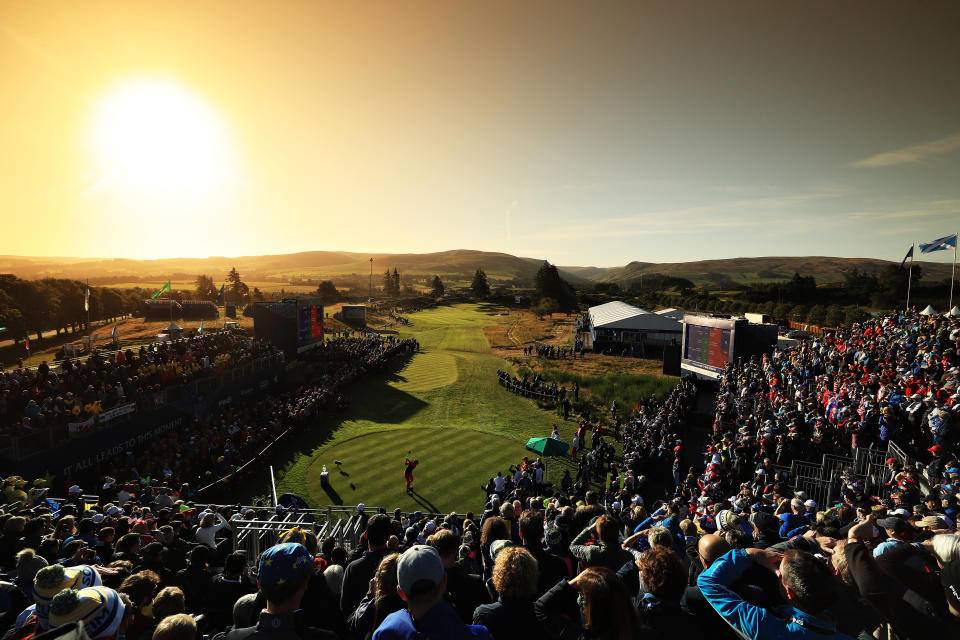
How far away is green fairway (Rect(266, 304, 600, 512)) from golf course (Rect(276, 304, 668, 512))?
1.6 inches

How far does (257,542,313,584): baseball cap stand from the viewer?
290 centimetres

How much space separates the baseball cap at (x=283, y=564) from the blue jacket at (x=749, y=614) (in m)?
2.79

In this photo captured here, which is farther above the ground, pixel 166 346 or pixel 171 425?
pixel 166 346

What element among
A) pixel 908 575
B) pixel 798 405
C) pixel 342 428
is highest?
pixel 908 575

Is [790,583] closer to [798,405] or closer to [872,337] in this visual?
[798,405]

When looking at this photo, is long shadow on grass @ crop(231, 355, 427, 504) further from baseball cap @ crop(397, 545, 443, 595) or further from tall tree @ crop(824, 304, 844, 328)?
tall tree @ crop(824, 304, 844, 328)

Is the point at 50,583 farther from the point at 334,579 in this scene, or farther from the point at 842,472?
the point at 842,472

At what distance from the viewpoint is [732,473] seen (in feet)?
46.3

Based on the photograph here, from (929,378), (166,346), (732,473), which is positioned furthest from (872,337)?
(166,346)

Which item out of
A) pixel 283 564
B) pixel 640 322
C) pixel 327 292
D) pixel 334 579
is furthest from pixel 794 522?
pixel 327 292

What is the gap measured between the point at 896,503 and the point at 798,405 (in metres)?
10.4

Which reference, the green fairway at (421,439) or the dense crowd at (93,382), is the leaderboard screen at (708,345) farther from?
the dense crowd at (93,382)

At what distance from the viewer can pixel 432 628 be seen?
2.61 m

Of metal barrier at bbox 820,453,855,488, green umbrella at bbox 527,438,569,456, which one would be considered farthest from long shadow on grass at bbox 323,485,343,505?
metal barrier at bbox 820,453,855,488
